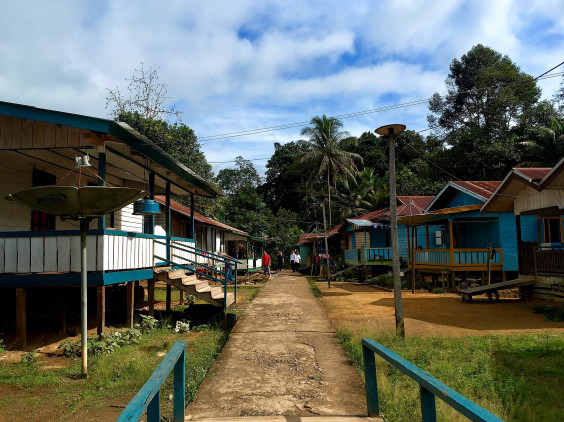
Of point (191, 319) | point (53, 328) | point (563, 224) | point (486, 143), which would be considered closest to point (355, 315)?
point (191, 319)

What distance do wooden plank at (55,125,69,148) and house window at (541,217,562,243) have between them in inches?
650

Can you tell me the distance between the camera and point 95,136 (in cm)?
748

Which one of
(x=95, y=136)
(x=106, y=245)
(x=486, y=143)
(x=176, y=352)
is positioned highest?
(x=486, y=143)

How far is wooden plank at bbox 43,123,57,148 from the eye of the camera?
772 cm

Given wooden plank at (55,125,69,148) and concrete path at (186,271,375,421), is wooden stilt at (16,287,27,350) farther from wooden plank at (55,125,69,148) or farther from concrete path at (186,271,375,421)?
concrete path at (186,271,375,421)

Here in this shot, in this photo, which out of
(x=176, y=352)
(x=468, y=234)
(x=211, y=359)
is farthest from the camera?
(x=468, y=234)

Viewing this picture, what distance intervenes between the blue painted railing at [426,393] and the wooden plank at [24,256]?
621 centimetres

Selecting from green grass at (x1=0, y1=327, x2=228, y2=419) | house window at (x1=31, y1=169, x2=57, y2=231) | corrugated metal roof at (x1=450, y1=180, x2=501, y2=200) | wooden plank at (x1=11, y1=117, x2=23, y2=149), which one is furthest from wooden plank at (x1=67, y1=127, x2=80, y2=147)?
corrugated metal roof at (x1=450, y1=180, x2=501, y2=200)

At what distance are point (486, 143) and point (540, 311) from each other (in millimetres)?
24271

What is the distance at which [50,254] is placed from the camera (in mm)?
7516

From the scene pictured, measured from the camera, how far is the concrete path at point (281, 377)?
4312mm

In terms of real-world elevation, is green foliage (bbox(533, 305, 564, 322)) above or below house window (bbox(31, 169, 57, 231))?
below

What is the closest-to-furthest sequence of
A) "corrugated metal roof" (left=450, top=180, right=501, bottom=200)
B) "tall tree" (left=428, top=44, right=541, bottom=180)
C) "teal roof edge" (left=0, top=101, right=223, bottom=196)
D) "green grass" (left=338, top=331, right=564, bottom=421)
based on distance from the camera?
"green grass" (left=338, top=331, right=564, bottom=421) → "teal roof edge" (left=0, top=101, right=223, bottom=196) → "corrugated metal roof" (left=450, top=180, right=501, bottom=200) → "tall tree" (left=428, top=44, right=541, bottom=180)

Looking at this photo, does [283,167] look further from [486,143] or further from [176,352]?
[176,352]
